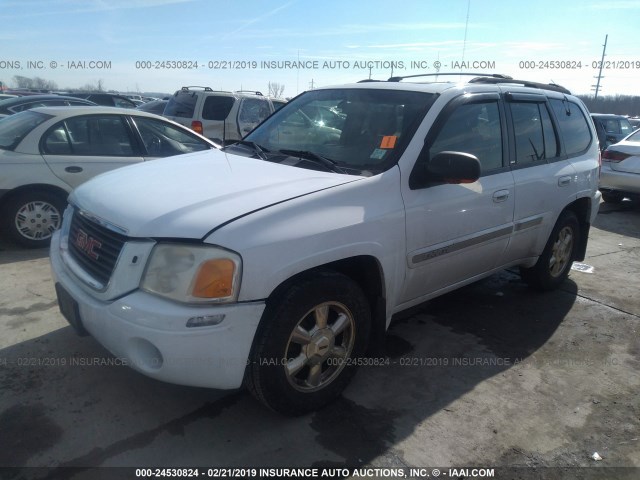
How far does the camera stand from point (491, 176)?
11.8 ft

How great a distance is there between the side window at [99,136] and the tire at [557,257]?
4.54 meters

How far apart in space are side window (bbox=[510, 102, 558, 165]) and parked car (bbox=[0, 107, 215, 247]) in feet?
13.2

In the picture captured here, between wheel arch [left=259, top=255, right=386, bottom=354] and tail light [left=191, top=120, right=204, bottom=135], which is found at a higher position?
tail light [left=191, top=120, right=204, bottom=135]

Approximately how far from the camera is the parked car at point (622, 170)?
28.5ft

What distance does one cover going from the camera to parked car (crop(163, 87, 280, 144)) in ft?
33.5

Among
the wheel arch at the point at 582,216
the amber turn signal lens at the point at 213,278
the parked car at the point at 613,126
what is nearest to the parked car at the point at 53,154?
the amber turn signal lens at the point at 213,278

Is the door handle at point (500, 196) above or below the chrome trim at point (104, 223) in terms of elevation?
above

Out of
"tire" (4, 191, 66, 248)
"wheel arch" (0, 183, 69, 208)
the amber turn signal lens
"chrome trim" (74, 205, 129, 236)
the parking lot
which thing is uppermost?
"chrome trim" (74, 205, 129, 236)

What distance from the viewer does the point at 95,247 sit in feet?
Result: 8.70

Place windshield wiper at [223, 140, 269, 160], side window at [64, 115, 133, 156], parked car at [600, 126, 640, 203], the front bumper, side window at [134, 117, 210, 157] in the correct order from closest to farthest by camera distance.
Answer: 1. the front bumper
2. windshield wiper at [223, 140, 269, 160]
3. side window at [64, 115, 133, 156]
4. side window at [134, 117, 210, 157]
5. parked car at [600, 126, 640, 203]

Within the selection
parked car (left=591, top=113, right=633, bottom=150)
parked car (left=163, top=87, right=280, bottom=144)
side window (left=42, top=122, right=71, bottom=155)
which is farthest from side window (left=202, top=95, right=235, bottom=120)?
parked car (left=591, top=113, right=633, bottom=150)

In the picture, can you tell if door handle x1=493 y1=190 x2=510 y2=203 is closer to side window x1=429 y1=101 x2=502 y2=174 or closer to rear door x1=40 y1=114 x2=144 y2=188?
side window x1=429 y1=101 x2=502 y2=174

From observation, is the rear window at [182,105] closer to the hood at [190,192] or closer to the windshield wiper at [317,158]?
the hood at [190,192]

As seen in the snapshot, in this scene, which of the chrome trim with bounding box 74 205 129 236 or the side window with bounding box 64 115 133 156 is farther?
the side window with bounding box 64 115 133 156
